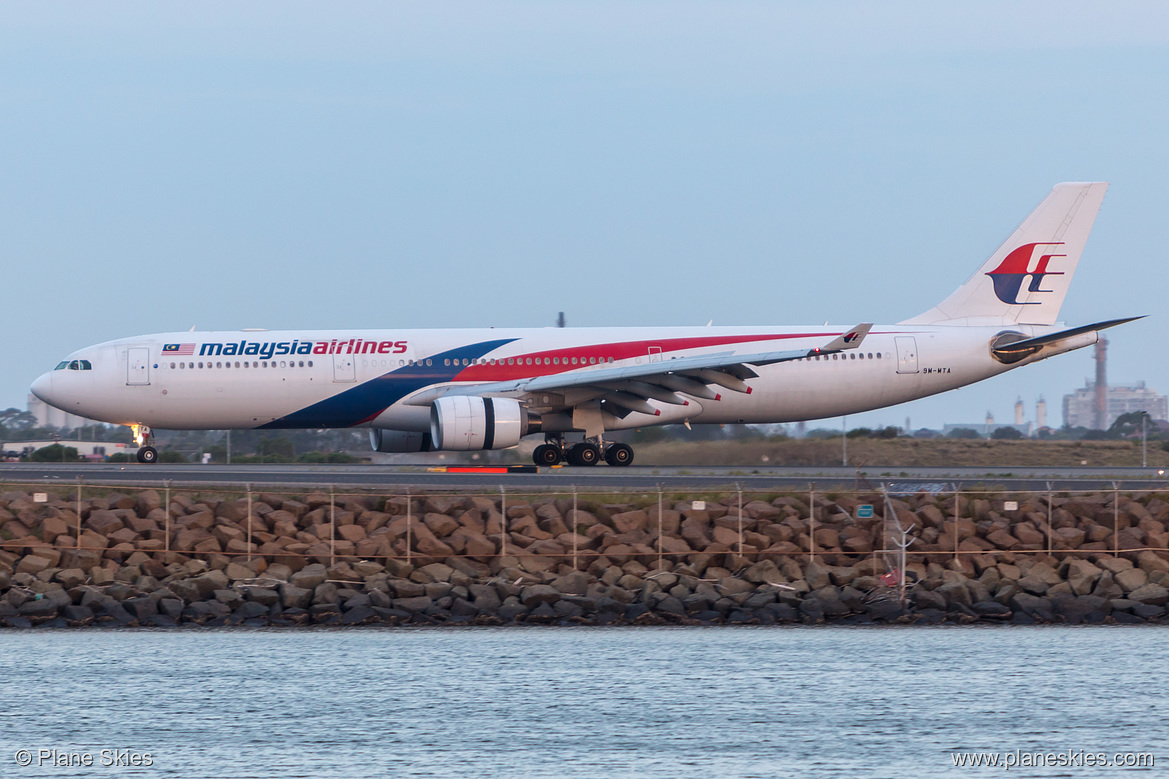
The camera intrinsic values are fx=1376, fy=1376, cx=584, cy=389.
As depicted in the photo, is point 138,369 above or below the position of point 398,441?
above

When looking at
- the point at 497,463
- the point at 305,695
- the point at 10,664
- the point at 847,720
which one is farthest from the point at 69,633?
Result: the point at 497,463

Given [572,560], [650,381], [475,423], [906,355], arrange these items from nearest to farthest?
1. [572,560]
2. [475,423]
3. [650,381]
4. [906,355]

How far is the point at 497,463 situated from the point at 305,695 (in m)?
16.6

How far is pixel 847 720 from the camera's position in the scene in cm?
1587

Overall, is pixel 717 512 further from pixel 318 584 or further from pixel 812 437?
pixel 812 437

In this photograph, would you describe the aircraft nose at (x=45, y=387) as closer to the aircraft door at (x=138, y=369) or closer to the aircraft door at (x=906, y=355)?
the aircraft door at (x=138, y=369)

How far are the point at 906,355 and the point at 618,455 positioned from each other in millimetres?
7559

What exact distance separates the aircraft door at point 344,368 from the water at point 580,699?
39.6 feet

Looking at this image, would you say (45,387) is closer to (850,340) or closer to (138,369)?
(138,369)

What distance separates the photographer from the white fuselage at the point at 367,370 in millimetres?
31719

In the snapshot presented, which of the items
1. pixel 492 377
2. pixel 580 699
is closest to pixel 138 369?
pixel 492 377

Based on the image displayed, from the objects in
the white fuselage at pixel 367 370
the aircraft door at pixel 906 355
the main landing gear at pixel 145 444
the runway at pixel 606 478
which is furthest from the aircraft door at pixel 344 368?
the aircraft door at pixel 906 355

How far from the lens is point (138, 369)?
105ft

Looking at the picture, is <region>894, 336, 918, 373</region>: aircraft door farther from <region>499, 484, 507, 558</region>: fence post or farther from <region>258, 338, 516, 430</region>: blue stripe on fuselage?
<region>499, 484, 507, 558</region>: fence post
